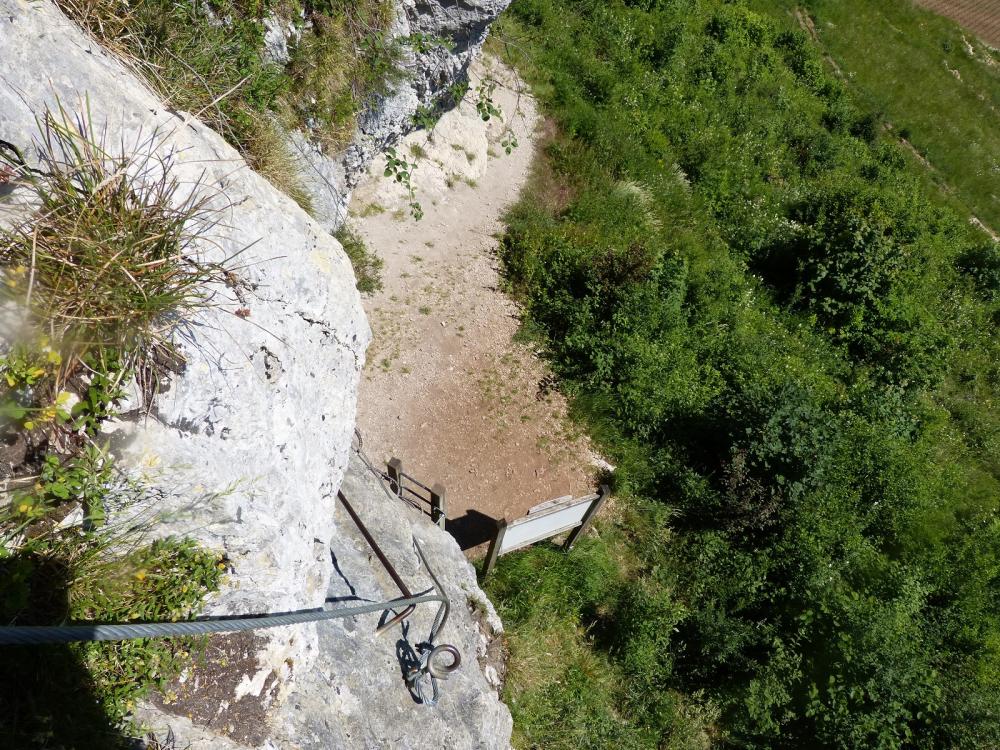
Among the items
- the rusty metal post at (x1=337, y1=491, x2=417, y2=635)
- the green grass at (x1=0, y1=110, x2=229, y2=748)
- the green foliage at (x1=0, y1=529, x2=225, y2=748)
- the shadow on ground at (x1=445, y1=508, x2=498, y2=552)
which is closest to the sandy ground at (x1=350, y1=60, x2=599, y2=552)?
the shadow on ground at (x1=445, y1=508, x2=498, y2=552)

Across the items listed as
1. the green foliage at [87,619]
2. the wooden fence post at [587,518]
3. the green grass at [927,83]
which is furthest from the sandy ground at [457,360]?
the green grass at [927,83]

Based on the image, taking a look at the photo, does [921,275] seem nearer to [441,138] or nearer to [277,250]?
→ [441,138]

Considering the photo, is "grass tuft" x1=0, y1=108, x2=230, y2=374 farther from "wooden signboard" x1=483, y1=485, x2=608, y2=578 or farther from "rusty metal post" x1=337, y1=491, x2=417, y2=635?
"wooden signboard" x1=483, y1=485, x2=608, y2=578

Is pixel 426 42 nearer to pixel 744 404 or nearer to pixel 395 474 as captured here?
pixel 395 474

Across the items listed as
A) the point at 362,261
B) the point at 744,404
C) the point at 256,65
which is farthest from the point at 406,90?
the point at 744,404

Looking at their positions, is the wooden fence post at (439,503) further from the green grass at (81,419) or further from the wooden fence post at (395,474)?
the green grass at (81,419)
